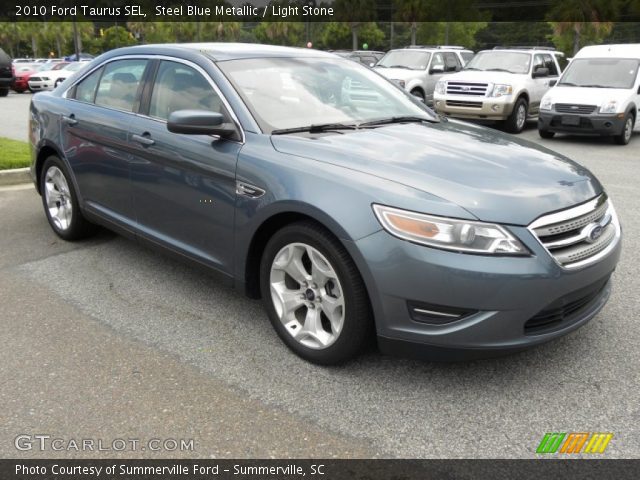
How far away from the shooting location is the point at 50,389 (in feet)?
10.3

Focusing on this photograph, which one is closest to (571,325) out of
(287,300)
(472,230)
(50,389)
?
(472,230)

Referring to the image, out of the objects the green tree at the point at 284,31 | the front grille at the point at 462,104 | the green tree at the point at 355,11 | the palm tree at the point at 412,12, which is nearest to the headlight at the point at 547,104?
the front grille at the point at 462,104

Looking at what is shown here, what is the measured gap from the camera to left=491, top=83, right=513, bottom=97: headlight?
13.5m

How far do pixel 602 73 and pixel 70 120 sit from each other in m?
11.2

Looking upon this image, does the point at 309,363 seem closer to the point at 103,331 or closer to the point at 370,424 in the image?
the point at 370,424

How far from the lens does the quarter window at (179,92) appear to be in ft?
12.8

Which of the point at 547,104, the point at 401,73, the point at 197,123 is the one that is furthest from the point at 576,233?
the point at 401,73

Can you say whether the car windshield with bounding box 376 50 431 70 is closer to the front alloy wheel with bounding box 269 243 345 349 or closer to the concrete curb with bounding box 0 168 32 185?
the concrete curb with bounding box 0 168 32 185

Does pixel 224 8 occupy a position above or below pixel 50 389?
above

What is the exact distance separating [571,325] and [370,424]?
1.13 meters

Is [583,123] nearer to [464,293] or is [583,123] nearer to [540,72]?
[540,72]

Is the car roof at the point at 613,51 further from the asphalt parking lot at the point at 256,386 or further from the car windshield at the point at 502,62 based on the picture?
the asphalt parking lot at the point at 256,386

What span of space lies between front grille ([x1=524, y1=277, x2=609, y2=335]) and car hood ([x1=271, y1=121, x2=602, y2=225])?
43 cm

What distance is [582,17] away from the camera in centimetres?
3894
